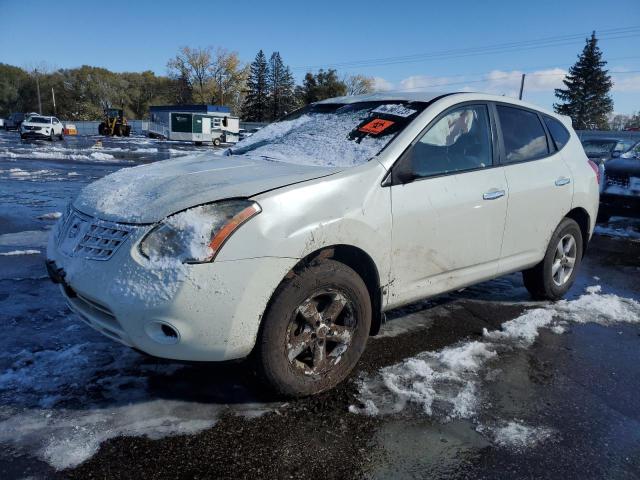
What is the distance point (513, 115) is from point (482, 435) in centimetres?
262

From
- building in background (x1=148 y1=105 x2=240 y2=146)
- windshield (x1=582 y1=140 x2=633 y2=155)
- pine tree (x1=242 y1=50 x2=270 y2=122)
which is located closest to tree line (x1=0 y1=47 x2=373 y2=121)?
pine tree (x1=242 y1=50 x2=270 y2=122)

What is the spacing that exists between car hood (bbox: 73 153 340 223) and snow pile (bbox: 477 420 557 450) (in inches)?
63.2

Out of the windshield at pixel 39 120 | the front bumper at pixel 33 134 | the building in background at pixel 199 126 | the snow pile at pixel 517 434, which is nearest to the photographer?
the snow pile at pixel 517 434

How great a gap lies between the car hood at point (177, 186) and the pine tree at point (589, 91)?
57.5 meters

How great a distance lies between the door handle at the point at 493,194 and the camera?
139 inches

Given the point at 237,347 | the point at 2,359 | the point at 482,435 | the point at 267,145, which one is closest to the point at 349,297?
the point at 237,347

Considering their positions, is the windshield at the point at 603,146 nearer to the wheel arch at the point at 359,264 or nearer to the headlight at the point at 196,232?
the wheel arch at the point at 359,264

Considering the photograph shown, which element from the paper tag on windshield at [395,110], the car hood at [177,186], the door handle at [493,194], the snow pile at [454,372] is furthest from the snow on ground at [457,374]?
the paper tag on windshield at [395,110]

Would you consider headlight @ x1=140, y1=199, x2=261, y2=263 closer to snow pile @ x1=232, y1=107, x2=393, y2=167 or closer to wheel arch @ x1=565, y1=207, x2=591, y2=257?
snow pile @ x1=232, y1=107, x2=393, y2=167

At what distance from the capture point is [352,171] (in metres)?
2.88

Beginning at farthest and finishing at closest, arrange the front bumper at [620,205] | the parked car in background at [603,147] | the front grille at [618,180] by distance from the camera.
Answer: the parked car in background at [603,147] < the front grille at [618,180] < the front bumper at [620,205]

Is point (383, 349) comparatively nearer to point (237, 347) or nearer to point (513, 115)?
point (237, 347)

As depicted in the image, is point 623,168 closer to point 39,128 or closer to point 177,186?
point 177,186

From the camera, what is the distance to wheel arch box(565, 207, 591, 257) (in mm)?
4621
